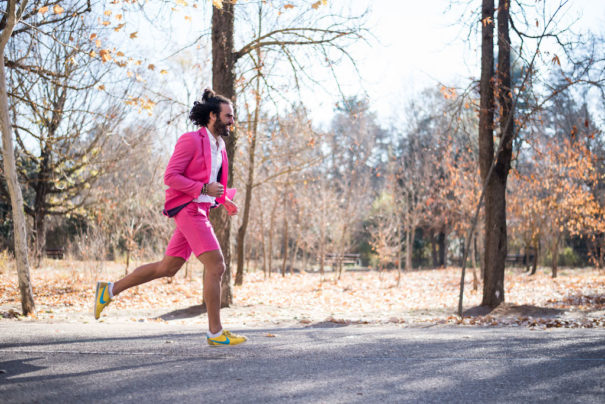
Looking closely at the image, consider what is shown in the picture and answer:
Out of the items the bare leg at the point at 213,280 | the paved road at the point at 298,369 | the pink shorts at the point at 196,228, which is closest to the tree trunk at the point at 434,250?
the paved road at the point at 298,369

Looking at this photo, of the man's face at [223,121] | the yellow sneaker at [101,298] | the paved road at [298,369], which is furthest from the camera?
the yellow sneaker at [101,298]

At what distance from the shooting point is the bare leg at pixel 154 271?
14.8 ft

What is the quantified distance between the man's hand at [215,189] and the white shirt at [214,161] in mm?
77

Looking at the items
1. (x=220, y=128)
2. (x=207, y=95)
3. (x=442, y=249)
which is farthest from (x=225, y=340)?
(x=442, y=249)

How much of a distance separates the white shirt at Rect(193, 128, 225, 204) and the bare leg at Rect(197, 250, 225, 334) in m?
0.44

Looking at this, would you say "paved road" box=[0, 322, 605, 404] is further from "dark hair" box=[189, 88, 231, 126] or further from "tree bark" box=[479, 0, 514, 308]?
"tree bark" box=[479, 0, 514, 308]

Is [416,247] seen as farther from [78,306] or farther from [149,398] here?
[149,398]

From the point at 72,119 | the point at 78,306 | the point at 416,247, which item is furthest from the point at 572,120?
the point at 78,306

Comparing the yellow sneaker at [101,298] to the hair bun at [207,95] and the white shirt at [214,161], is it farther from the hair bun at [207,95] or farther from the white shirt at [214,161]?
the hair bun at [207,95]

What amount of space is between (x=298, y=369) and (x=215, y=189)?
60.3 inches

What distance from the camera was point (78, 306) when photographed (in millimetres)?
11367

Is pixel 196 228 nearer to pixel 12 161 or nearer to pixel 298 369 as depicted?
pixel 298 369

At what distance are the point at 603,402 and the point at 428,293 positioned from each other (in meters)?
15.2

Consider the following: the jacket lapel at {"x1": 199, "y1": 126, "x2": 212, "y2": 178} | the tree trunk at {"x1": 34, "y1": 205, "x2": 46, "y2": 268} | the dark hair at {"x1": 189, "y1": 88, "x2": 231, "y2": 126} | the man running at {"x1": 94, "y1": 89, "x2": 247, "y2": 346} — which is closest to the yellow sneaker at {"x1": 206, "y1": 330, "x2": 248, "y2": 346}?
the man running at {"x1": 94, "y1": 89, "x2": 247, "y2": 346}
